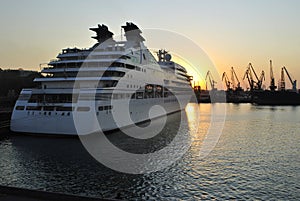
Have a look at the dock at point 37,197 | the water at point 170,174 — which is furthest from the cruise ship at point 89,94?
the dock at point 37,197

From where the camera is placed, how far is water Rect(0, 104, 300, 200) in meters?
12.1

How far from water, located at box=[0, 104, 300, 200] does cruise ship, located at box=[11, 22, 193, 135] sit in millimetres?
2317

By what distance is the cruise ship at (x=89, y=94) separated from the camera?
2333 centimetres

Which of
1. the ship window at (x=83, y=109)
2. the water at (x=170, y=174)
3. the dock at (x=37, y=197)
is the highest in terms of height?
the ship window at (x=83, y=109)

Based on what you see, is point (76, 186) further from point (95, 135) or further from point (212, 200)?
point (95, 135)

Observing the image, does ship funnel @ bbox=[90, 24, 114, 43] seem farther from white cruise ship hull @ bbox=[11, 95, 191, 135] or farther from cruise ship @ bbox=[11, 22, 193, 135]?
white cruise ship hull @ bbox=[11, 95, 191, 135]

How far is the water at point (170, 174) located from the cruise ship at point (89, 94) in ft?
7.60

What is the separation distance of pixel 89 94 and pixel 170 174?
1200 centimetres

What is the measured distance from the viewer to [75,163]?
1658cm

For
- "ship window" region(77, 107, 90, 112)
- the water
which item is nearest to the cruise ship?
"ship window" region(77, 107, 90, 112)

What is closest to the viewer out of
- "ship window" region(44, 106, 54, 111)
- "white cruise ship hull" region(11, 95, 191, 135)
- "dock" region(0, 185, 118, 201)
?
"dock" region(0, 185, 118, 201)

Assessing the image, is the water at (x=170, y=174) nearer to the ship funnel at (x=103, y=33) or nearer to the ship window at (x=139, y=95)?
the ship window at (x=139, y=95)

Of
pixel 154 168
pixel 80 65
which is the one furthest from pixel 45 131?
pixel 154 168

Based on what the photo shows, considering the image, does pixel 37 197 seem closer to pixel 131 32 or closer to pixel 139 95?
pixel 139 95
